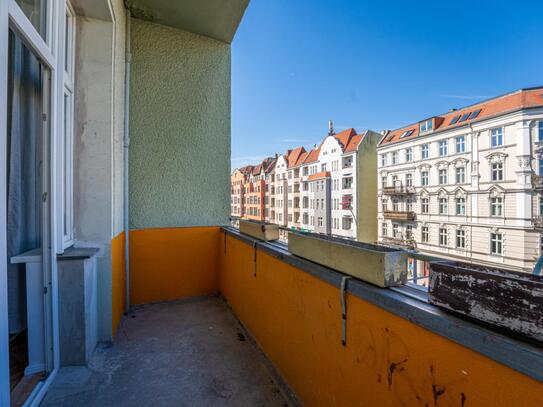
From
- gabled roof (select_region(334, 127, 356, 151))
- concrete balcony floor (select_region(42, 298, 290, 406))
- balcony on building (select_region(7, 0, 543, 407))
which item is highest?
gabled roof (select_region(334, 127, 356, 151))

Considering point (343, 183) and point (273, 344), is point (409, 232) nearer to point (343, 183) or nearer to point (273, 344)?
point (273, 344)

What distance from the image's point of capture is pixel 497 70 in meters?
2.58

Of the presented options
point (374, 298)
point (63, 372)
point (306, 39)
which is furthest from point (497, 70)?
point (63, 372)

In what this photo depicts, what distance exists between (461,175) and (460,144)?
28 cm

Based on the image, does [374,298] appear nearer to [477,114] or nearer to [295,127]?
[477,114]

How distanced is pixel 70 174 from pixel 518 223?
3094mm

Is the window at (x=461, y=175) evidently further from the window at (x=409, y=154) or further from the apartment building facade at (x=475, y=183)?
the window at (x=409, y=154)

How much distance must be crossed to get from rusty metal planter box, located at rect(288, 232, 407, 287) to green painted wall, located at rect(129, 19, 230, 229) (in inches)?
83.1

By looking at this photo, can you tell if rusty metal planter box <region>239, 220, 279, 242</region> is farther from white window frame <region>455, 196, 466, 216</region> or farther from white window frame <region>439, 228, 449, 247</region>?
white window frame <region>455, 196, 466, 216</region>

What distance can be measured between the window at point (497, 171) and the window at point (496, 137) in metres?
0.14

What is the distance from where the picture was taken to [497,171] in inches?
70.5

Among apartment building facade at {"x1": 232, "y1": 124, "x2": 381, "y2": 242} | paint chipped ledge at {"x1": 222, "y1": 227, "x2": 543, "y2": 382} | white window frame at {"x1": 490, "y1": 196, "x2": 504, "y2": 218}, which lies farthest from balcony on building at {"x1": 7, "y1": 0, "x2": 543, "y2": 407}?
white window frame at {"x1": 490, "y1": 196, "x2": 504, "y2": 218}

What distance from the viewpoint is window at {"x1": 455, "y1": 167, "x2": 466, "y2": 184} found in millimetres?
2108

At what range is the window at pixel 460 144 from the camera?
218 centimetres
